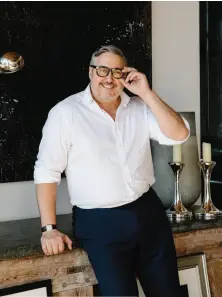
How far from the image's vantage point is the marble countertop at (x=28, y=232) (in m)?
1.84

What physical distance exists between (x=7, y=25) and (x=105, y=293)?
4.18 ft

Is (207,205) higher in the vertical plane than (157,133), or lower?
lower

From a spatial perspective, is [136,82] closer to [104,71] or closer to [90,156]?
[104,71]

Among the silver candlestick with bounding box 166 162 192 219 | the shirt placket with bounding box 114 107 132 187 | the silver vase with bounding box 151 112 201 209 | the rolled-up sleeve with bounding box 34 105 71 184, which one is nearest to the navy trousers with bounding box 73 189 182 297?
the shirt placket with bounding box 114 107 132 187

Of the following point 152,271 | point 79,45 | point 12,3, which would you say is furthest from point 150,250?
point 12,3

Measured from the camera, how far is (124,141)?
1.99 meters

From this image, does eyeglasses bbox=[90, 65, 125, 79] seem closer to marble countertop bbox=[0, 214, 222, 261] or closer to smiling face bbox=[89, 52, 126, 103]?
smiling face bbox=[89, 52, 126, 103]

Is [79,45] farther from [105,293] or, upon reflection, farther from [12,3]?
[105,293]

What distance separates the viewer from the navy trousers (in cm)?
183

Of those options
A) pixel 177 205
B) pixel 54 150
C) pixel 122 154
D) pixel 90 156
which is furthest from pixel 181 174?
pixel 54 150

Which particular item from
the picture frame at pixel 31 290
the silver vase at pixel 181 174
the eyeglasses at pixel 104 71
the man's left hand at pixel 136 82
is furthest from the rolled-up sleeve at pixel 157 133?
the picture frame at pixel 31 290

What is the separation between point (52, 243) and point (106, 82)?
0.67m

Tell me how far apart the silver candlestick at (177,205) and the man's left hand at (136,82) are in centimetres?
57

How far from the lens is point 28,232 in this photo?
6.92ft
